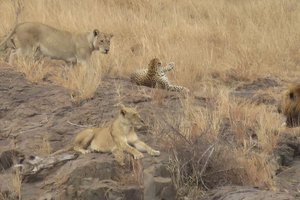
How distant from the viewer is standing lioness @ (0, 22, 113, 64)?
39.2ft

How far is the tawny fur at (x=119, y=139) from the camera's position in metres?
7.26

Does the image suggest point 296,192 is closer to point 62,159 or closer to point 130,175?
point 130,175

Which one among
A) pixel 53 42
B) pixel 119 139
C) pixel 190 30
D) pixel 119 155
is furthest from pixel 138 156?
pixel 190 30

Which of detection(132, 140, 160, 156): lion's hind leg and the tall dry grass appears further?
the tall dry grass

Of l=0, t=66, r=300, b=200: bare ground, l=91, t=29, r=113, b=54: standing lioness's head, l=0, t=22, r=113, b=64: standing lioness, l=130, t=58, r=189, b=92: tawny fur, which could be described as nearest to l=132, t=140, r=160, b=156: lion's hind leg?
l=0, t=66, r=300, b=200: bare ground

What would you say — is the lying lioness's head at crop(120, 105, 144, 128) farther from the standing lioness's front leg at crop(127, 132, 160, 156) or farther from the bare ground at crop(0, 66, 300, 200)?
the bare ground at crop(0, 66, 300, 200)


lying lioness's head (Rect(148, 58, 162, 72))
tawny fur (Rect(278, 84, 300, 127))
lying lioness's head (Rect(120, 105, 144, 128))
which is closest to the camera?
lying lioness's head (Rect(120, 105, 144, 128))

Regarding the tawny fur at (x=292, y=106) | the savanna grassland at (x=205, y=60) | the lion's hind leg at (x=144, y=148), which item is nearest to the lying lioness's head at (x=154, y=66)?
the savanna grassland at (x=205, y=60)

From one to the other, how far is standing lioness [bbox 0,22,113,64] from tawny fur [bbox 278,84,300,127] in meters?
4.30

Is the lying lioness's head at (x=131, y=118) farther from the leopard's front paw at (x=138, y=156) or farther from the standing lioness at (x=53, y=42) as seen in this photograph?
the standing lioness at (x=53, y=42)

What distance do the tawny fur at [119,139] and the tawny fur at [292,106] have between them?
2.22 metres

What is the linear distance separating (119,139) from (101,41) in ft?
17.0

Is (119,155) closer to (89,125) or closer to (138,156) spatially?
(138,156)

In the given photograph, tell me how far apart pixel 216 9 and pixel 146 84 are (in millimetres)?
6737
